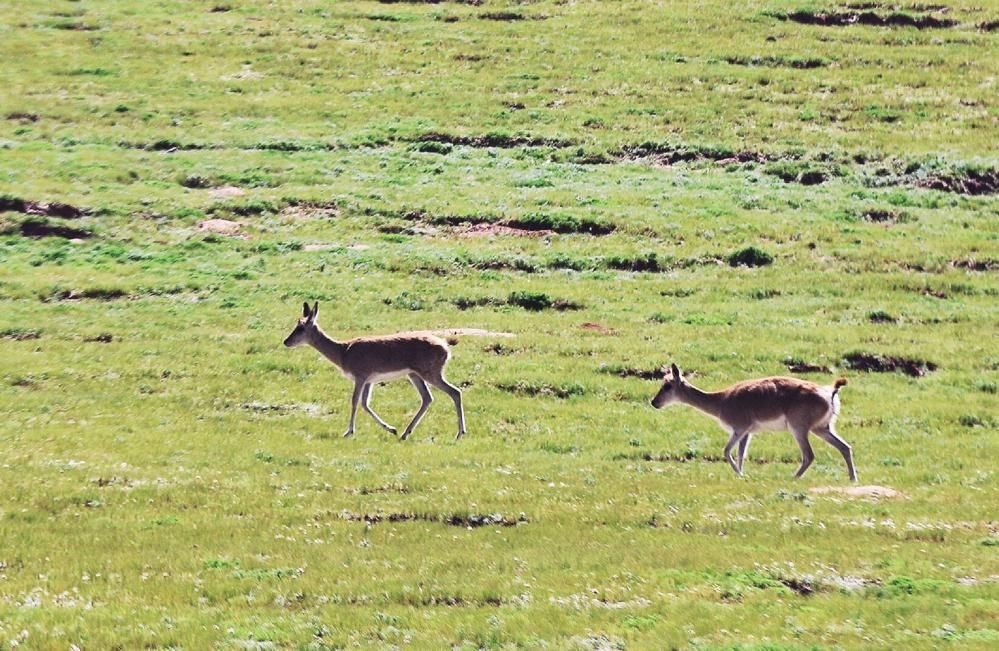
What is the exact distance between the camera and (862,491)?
21562mm

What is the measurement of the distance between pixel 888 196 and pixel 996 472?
1188 inches

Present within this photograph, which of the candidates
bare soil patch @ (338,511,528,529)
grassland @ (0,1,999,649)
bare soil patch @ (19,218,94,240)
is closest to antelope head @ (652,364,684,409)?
grassland @ (0,1,999,649)

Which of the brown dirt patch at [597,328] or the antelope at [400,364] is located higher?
the antelope at [400,364]

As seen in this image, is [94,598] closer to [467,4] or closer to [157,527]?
[157,527]

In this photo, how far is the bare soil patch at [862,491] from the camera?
21.2m

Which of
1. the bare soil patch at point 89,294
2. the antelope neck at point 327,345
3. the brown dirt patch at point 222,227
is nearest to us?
the antelope neck at point 327,345

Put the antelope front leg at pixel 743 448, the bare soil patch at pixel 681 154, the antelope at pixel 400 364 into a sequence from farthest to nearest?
the bare soil patch at pixel 681 154 → the antelope at pixel 400 364 → the antelope front leg at pixel 743 448

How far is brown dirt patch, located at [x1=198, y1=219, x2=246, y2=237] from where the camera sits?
156 feet

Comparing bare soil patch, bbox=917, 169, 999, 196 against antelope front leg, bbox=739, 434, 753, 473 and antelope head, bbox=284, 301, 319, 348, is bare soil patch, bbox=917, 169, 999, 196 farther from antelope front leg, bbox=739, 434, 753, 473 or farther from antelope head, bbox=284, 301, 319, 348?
antelope front leg, bbox=739, 434, 753, 473

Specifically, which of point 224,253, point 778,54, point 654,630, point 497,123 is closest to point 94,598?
point 654,630

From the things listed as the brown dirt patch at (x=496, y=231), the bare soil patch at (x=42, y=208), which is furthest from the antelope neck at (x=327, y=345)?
the bare soil patch at (x=42, y=208)

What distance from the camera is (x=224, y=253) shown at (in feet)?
148

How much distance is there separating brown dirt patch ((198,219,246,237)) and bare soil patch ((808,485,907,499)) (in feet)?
98.3

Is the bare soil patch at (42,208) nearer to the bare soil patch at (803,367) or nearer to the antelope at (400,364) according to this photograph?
the antelope at (400,364)
